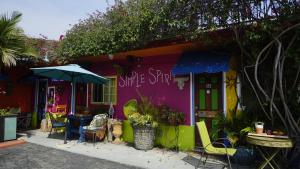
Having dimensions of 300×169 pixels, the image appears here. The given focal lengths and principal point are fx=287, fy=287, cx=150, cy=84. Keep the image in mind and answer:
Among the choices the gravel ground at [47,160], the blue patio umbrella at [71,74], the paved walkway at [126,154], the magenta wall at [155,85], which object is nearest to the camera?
the gravel ground at [47,160]

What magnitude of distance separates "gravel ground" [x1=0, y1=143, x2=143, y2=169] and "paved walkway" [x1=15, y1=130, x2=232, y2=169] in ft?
0.99

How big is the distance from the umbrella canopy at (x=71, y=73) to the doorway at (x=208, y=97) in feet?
11.0

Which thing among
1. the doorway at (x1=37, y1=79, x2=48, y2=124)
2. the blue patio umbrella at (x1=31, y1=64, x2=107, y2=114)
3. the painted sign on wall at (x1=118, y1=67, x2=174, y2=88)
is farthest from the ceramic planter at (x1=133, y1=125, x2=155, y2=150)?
the doorway at (x1=37, y1=79, x2=48, y2=124)

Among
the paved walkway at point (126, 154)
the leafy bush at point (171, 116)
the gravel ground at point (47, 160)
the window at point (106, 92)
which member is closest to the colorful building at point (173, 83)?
the window at point (106, 92)

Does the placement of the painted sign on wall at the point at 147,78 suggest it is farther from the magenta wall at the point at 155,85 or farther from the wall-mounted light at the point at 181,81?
the wall-mounted light at the point at 181,81

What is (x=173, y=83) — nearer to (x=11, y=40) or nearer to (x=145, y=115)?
(x=145, y=115)

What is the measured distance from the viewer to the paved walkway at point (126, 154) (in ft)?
23.7

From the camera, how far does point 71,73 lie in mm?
9938

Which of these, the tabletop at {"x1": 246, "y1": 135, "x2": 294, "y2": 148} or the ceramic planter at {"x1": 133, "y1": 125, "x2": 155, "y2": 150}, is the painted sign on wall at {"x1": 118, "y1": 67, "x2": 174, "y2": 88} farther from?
the tabletop at {"x1": 246, "y1": 135, "x2": 294, "y2": 148}

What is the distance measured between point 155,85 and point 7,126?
5290 mm

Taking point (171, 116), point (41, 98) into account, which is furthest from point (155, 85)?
point (41, 98)

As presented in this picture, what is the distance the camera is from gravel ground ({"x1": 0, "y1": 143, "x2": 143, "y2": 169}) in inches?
278

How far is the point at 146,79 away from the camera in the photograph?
396 inches

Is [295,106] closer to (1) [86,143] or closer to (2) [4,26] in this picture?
(1) [86,143]
